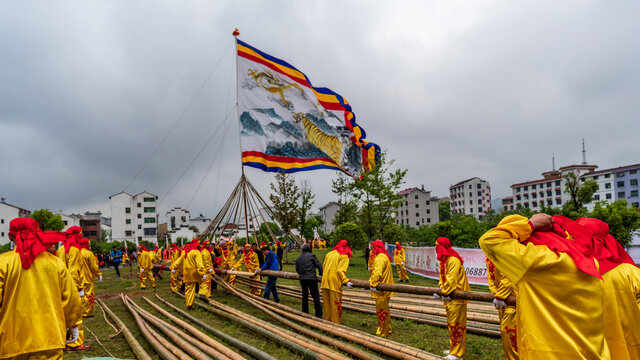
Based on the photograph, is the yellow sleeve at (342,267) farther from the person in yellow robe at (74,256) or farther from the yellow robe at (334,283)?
the person in yellow robe at (74,256)

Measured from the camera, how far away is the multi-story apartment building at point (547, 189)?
7369 cm

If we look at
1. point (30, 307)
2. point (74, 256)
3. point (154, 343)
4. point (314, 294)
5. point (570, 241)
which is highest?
point (570, 241)

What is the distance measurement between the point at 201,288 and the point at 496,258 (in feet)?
33.2

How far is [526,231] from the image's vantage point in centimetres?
338

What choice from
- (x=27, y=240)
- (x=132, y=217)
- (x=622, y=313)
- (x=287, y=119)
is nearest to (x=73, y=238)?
(x=27, y=240)

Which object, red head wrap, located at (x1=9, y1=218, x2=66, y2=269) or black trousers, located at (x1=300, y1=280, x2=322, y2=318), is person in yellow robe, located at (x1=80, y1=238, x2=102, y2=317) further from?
red head wrap, located at (x1=9, y1=218, x2=66, y2=269)

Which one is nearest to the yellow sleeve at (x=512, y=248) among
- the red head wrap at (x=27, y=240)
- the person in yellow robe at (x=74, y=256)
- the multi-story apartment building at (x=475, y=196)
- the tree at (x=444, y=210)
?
the red head wrap at (x=27, y=240)

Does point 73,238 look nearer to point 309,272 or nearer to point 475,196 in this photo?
point 309,272

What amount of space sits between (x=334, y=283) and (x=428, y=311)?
2284 millimetres

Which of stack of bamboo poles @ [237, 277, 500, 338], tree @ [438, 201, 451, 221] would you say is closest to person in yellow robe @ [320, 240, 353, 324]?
stack of bamboo poles @ [237, 277, 500, 338]

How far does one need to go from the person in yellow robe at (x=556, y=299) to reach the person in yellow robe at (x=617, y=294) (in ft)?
1.48

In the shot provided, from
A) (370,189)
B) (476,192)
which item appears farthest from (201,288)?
(476,192)

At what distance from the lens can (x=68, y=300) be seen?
13.2 ft

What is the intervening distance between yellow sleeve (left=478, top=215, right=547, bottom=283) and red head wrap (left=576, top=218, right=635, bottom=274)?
92 cm
